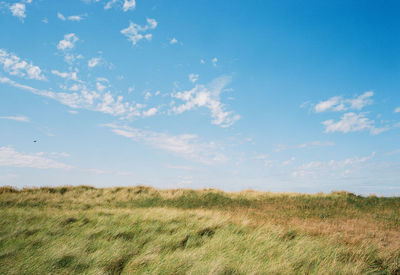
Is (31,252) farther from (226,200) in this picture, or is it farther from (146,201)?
(226,200)

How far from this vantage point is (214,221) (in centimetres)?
824

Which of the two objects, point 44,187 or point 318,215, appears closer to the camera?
point 318,215

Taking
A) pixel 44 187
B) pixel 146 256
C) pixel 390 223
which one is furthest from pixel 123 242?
pixel 44 187

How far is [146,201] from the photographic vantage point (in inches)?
677

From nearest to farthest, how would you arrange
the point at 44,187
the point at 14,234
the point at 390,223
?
the point at 14,234 → the point at 390,223 → the point at 44,187

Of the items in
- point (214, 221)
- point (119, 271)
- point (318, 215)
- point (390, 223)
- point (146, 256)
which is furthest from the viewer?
point (318, 215)

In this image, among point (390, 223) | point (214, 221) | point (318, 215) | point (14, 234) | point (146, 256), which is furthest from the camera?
point (318, 215)

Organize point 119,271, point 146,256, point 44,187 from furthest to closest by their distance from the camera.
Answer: point 44,187
point 146,256
point 119,271

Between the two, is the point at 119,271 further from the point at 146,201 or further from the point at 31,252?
the point at 146,201

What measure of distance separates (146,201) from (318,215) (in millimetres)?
10813

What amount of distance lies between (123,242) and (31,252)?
1964 mm

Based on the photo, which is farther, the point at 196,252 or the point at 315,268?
the point at 196,252

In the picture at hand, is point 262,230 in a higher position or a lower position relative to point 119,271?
higher

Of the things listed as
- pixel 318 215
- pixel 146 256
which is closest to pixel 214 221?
pixel 146 256
